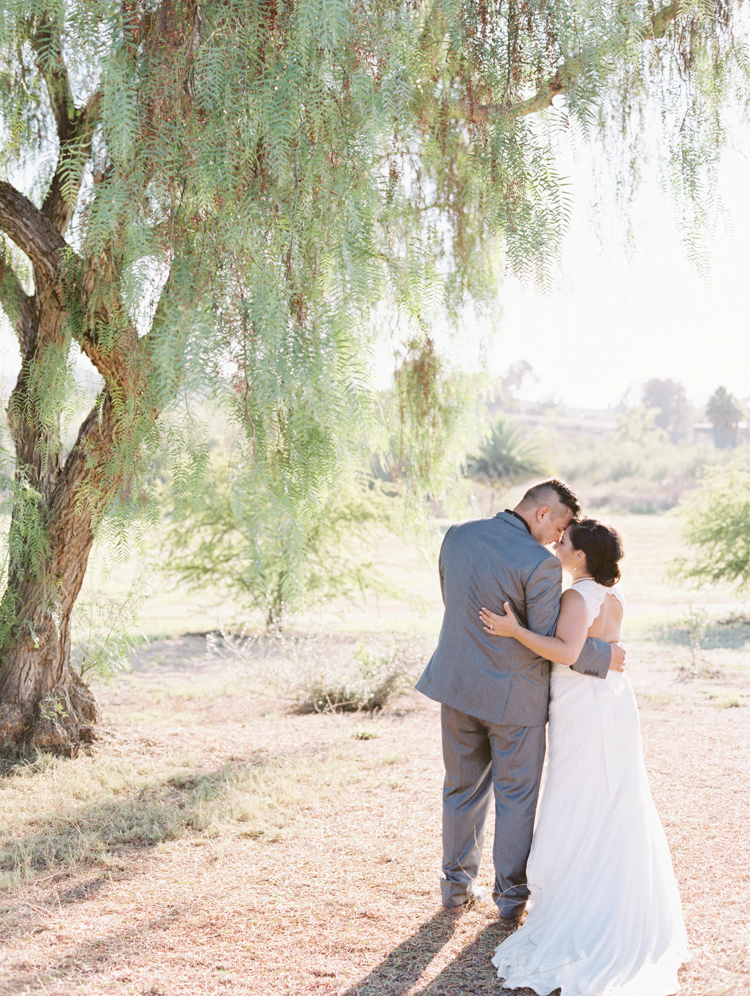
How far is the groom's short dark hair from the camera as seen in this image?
151 inches

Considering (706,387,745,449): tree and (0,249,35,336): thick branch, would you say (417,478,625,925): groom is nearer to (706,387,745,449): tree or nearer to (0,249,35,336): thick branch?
(0,249,35,336): thick branch

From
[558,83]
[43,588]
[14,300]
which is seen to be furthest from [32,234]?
[558,83]

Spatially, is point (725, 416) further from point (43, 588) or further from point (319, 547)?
point (43, 588)

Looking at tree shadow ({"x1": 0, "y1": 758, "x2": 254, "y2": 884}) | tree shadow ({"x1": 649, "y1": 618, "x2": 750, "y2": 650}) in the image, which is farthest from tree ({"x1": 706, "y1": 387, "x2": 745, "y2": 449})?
tree shadow ({"x1": 0, "y1": 758, "x2": 254, "y2": 884})

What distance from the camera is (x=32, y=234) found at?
5598 mm

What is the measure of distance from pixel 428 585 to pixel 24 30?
2235 centimetres

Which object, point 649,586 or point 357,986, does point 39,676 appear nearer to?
point 357,986

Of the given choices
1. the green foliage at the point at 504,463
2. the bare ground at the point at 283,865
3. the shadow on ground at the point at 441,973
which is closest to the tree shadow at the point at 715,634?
the bare ground at the point at 283,865

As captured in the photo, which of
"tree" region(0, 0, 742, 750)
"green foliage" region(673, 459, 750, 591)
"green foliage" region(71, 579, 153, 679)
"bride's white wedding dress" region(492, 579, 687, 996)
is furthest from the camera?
"green foliage" region(673, 459, 750, 591)

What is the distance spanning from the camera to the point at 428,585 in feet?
85.1

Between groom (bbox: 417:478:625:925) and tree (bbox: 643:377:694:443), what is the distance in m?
102

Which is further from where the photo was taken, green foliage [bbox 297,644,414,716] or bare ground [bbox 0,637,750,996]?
green foliage [bbox 297,644,414,716]

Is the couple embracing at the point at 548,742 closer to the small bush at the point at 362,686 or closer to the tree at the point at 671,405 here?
the small bush at the point at 362,686

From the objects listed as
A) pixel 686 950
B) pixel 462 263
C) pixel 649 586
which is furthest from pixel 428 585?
pixel 686 950
